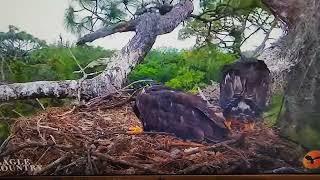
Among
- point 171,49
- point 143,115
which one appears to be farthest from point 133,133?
point 171,49

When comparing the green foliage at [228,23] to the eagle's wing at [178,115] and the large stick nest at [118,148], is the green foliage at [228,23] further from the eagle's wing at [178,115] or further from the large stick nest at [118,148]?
the large stick nest at [118,148]

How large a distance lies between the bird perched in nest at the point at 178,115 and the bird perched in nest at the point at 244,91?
0.05 metres

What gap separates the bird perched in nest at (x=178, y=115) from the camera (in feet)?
4.64

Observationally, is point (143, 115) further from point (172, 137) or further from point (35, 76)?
point (35, 76)

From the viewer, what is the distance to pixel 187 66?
1.44 m

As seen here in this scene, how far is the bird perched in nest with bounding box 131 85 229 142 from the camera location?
1.42m

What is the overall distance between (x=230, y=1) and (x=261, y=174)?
589 mm

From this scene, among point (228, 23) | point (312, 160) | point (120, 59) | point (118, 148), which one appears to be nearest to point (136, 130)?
point (118, 148)

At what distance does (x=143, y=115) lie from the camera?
1.46 m

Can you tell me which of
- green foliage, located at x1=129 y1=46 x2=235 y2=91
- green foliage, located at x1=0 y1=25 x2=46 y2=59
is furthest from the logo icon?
green foliage, located at x1=0 y1=25 x2=46 y2=59

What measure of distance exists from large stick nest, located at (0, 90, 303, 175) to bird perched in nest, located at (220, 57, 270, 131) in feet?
0.20

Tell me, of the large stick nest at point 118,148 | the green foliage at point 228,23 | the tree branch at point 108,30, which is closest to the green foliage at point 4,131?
the large stick nest at point 118,148

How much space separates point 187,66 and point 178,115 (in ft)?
0.56

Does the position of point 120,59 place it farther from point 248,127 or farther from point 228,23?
point 248,127
